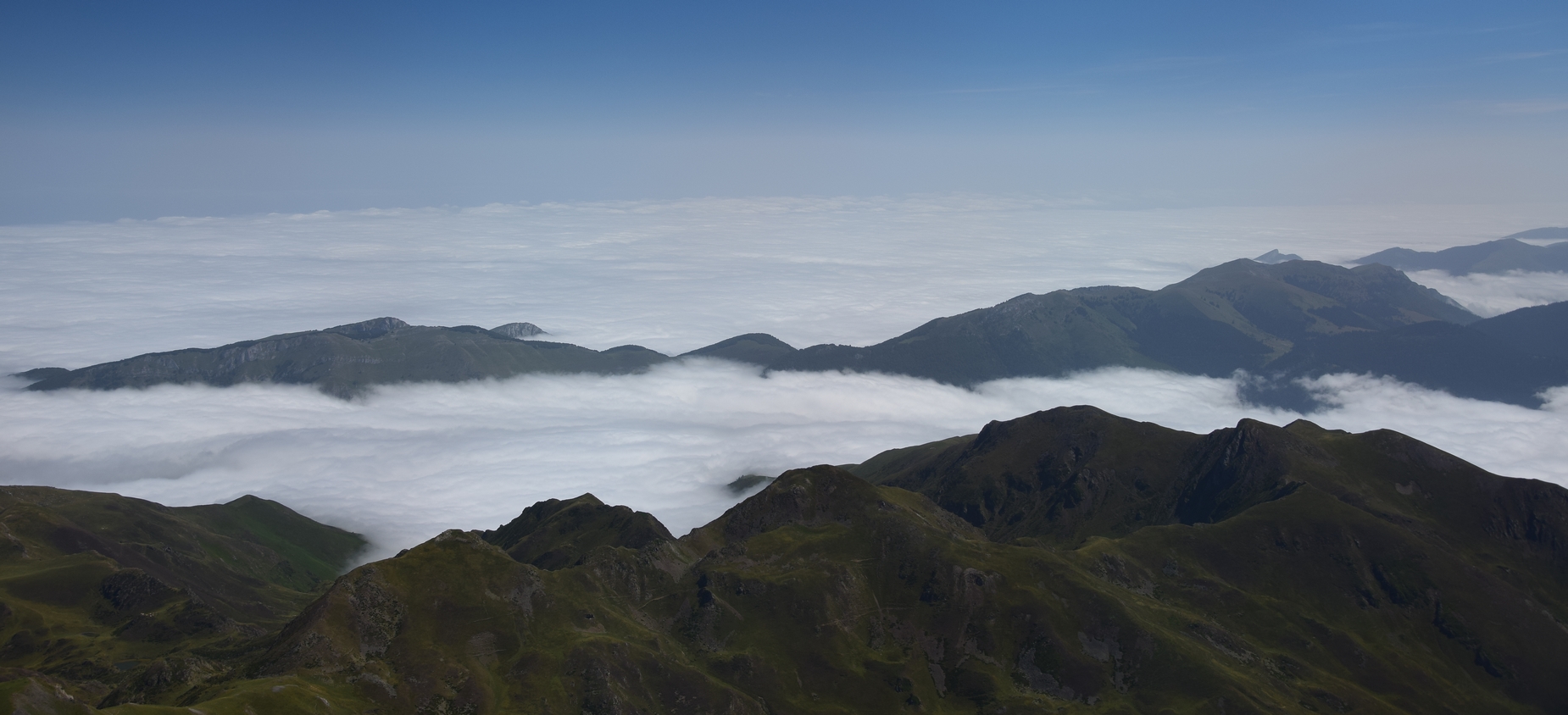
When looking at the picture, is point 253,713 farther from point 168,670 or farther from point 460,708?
point 168,670

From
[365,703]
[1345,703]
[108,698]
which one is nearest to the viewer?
[365,703]

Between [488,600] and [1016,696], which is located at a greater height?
[488,600]

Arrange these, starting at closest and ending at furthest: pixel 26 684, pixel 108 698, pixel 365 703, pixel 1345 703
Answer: pixel 26 684 < pixel 365 703 < pixel 108 698 < pixel 1345 703

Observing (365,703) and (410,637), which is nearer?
(365,703)

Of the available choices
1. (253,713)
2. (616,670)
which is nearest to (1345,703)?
(616,670)

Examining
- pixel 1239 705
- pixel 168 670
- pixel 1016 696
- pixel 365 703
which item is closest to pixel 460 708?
pixel 365 703

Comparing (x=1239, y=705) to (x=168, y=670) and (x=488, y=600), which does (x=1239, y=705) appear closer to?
(x=488, y=600)

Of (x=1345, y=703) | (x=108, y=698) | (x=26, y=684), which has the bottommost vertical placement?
(x=1345, y=703)

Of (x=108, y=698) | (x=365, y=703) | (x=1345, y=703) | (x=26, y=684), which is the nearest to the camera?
(x=26, y=684)

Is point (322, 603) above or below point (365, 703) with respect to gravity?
above
